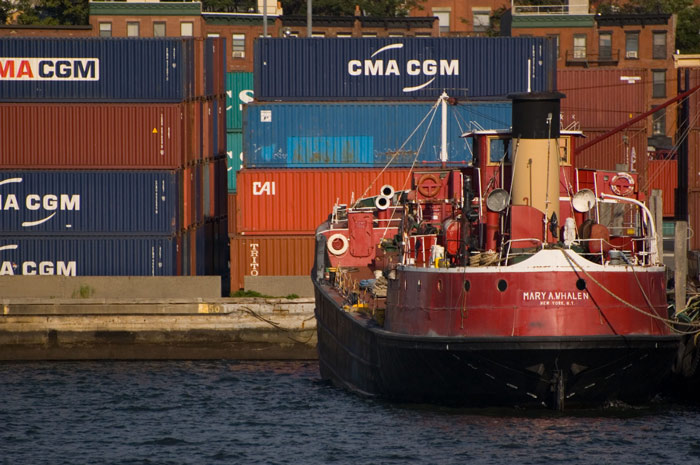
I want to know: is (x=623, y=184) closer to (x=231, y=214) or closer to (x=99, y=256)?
(x=99, y=256)

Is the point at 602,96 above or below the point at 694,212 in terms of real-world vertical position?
above

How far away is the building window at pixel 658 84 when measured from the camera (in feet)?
240

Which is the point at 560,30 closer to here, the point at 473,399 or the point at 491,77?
the point at 491,77

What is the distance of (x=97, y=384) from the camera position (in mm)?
29234

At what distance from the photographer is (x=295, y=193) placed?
3625 centimetres

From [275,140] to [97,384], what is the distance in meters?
10.3

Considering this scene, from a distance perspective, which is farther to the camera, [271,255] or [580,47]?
[580,47]

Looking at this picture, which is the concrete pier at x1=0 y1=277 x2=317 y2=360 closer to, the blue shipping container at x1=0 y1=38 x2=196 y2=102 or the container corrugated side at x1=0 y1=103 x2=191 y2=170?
the container corrugated side at x1=0 y1=103 x2=191 y2=170

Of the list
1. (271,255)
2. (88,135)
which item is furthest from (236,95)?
→ (271,255)

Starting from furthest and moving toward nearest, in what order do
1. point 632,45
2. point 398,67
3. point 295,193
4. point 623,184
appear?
point 632,45 < point 398,67 < point 295,193 < point 623,184

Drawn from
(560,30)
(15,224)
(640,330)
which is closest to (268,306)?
(15,224)

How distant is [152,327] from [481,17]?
54753 millimetres

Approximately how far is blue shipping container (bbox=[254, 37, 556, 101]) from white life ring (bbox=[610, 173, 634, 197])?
1144 centimetres

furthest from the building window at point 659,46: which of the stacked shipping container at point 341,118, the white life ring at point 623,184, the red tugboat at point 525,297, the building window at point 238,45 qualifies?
the white life ring at point 623,184
